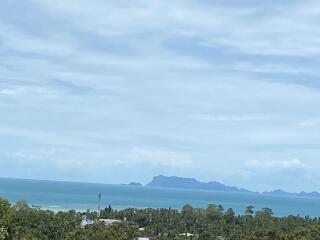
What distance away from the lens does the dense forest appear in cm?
4819

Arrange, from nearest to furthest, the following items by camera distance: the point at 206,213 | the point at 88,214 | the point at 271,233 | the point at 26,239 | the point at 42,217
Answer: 1. the point at 26,239
2. the point at 271,233
3. the point at 42,217
4. the point at 88,214
5. the point at 206,213

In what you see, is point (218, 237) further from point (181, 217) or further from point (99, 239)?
point (99, 239)

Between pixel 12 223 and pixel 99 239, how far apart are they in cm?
1636

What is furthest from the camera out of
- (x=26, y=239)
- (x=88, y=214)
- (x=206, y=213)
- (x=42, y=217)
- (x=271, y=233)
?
(x=206, y=213)

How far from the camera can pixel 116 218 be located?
86.4 m

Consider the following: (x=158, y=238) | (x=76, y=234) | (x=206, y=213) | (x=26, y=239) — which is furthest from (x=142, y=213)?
(x=26, y=239)

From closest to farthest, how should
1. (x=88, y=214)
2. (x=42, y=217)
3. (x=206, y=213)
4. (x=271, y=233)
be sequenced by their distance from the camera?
(x=271, y=233) → (x=42, y=217) → (x=88, y=214) → (x=206, y=213)

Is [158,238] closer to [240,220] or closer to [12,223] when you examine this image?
[240,220]

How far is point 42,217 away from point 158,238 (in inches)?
547

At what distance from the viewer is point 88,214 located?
83688mm

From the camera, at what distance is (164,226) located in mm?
77312

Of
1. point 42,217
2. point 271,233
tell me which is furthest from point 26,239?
point 42,217

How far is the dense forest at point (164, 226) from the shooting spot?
48188 mm

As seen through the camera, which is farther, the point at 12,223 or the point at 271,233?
the point at 271,233
